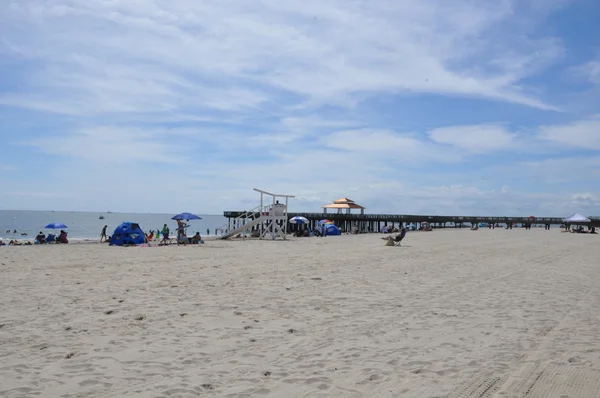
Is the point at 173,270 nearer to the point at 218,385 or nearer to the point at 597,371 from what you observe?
the point at 218,385

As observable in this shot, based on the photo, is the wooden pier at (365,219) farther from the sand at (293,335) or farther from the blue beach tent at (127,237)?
the sand at (293,335)

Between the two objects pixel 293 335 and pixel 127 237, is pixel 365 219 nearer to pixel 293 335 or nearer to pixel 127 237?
pixel 127 237

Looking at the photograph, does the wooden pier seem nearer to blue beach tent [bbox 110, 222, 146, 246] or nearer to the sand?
blue beach tent [bbox 110, 222, 146, 246]

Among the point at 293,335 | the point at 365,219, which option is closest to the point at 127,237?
the point at 293,335

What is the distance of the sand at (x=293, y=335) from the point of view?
14.5ft

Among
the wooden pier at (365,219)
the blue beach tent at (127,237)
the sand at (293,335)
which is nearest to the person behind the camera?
the sand at (293,335)

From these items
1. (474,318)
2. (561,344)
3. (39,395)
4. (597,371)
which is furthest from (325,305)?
(39,395)

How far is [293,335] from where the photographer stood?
20.4 ft

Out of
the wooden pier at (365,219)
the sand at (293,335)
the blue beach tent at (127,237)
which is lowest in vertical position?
the sand at (293,335)

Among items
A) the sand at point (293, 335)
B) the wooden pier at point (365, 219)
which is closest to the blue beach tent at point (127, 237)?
the sand at point (293, 335)

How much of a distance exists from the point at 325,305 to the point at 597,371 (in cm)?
414

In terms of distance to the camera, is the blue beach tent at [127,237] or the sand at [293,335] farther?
the blue beach tent at [127,237]

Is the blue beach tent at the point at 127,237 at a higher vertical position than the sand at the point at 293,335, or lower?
higher

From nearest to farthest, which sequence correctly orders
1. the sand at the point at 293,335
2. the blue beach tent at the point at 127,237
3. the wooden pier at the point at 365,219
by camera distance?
the sand at the point at 293,335, the blue beach tent at the point at 127,237, the wooden pier at the point at 365,219
